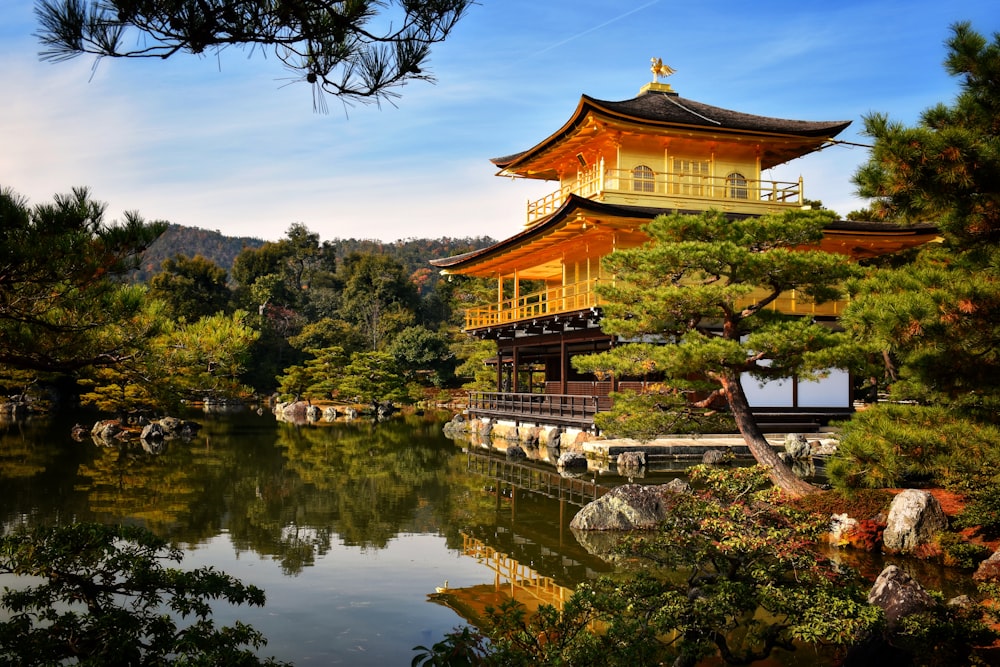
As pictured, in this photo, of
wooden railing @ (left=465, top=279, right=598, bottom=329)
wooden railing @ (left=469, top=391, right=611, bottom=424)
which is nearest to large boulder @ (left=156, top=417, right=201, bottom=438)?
wooden railing @ (left=469, top=391, right=611, bottom=424)

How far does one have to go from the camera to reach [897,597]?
5738 mm

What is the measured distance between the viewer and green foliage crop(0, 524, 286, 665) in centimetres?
379

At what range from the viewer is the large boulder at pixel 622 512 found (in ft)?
31.8

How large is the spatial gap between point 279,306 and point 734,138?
118 ft

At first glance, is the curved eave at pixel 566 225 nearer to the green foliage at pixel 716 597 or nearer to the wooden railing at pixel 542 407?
the wooden railing at pixel 542 407

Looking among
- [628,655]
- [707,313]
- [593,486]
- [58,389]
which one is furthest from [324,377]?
[628,655]

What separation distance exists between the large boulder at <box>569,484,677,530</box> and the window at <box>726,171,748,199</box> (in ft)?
42.0

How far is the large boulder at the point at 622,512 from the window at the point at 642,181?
38.6 feet

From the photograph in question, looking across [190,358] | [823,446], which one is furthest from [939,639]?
[823,446]

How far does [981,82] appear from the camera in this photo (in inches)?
235

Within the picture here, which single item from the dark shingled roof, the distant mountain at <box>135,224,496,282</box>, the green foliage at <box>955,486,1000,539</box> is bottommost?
the green foliage at <box>955,486,1000,539</box>

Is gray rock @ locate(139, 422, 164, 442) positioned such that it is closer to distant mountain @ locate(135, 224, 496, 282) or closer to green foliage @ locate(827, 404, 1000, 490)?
green foliage @ locate(827, 404, 1000, 490)

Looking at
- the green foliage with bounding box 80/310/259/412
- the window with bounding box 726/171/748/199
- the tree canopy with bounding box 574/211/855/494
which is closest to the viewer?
the green foliage with bounding box 80/310/259/412

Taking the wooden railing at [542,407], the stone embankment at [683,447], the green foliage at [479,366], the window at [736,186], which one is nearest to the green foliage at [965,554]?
the stone embankment at [683,447]
